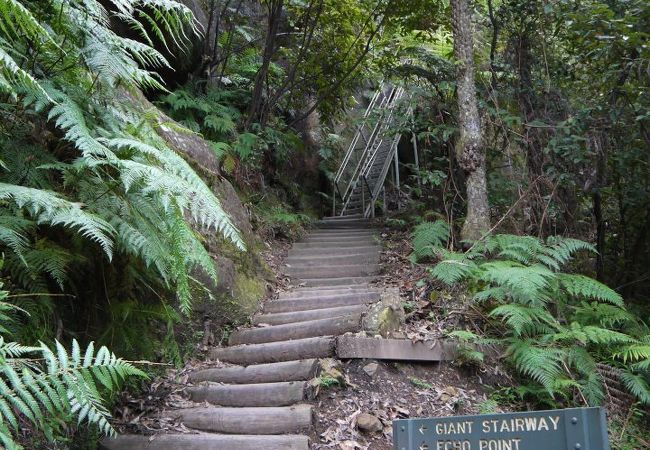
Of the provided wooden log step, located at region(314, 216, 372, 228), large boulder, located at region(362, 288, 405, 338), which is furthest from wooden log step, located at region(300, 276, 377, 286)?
wooden log step, located at region(314, 216, 372, 228)

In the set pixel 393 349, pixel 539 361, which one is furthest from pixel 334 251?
pixel 539 361

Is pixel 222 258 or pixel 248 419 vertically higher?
pixel 222 258

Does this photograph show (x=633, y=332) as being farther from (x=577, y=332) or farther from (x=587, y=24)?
(x=587, y=24)

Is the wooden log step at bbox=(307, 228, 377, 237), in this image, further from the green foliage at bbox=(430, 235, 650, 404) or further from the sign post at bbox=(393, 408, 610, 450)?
the sign post at bbox=(393, 408, 610, 450)

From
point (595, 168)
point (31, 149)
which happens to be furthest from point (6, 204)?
point (595, 168)

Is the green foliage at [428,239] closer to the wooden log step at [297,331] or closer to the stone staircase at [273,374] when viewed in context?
the stone staircase at [273,374]

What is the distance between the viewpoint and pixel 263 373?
178 inches

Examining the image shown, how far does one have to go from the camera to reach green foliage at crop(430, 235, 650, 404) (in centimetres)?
434

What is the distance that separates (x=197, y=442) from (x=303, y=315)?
1.96 meters

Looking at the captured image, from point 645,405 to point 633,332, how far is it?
2.05 feet

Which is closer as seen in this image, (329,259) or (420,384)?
(420,384)

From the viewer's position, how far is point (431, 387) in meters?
4.39

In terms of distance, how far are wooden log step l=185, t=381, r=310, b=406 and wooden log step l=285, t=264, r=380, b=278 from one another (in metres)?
2.80

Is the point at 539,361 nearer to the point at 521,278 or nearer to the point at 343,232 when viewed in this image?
the point at 521,278
